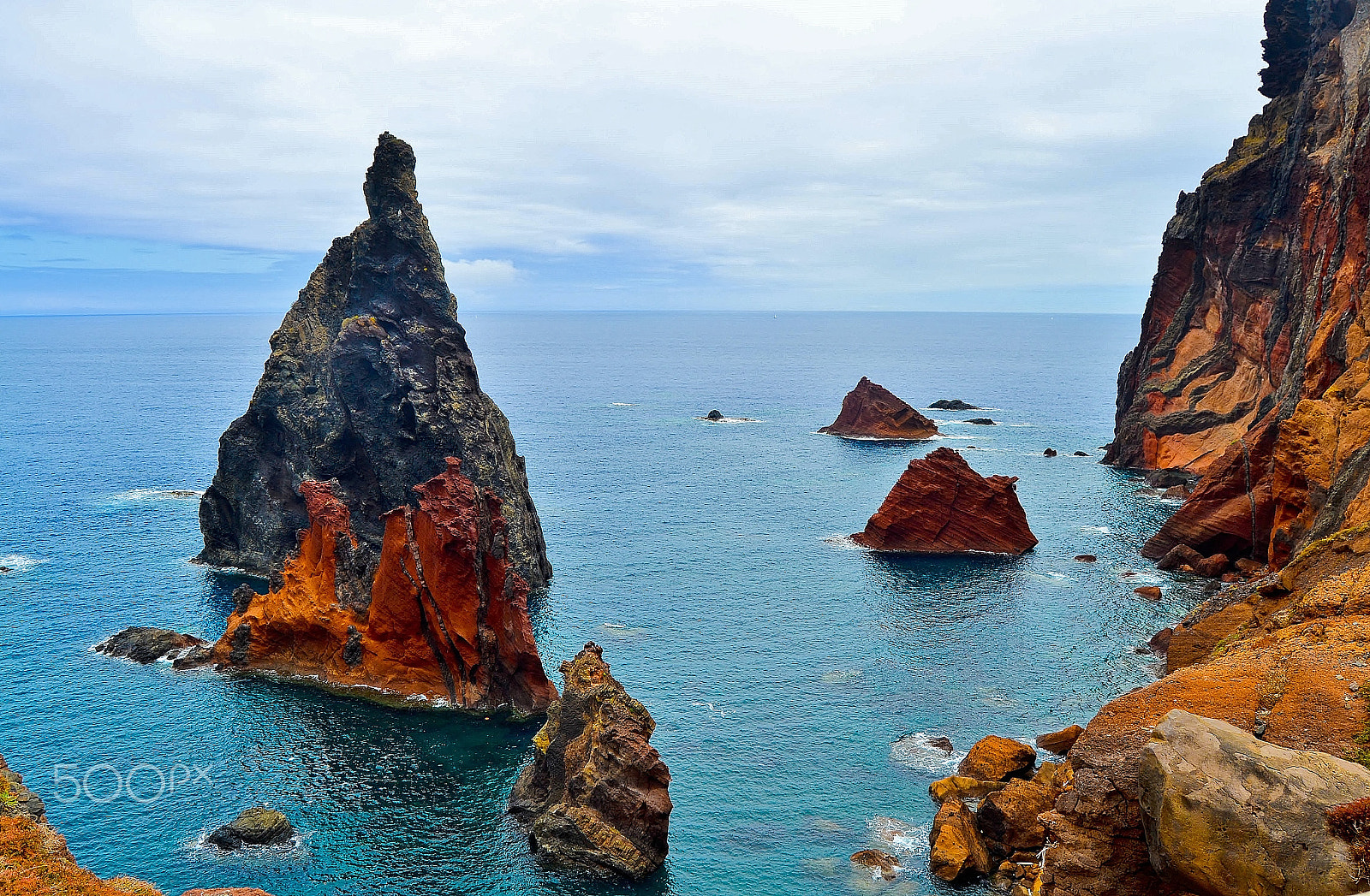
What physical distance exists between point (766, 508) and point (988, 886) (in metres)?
82.1

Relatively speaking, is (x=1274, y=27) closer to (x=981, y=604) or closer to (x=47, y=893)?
(x=981, y=604)

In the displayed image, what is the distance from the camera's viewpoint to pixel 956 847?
49.7 metres

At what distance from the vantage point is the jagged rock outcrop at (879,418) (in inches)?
7249

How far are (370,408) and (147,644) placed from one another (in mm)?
27698

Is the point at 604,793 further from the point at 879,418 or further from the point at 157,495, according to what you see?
the point at 879,418

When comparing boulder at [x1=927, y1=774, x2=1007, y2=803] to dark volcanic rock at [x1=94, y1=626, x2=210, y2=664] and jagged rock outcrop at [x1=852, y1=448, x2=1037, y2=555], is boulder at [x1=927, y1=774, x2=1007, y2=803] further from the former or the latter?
dark volcanic rock at [x1=94, y1=626, x2=210, y2=664]

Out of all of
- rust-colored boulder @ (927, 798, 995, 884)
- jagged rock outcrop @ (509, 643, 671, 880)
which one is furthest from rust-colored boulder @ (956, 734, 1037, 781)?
jagged rock outcrop @ (509, 643, 671, 880)

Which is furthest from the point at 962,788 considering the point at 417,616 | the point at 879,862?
the point at 417,616

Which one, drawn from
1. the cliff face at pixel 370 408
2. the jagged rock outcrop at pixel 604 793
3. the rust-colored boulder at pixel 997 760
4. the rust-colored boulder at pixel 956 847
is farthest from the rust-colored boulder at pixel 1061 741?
the cliff face at pixel 370 408

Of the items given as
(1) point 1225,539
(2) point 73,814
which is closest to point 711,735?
(2) point 73,814

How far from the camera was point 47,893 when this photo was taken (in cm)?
2884

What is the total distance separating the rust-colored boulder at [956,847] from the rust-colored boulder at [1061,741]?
37.6 ft

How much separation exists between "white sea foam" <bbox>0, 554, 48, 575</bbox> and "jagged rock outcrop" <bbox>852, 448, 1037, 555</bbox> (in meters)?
84.5

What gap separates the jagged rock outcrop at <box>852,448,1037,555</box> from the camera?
109 metres
